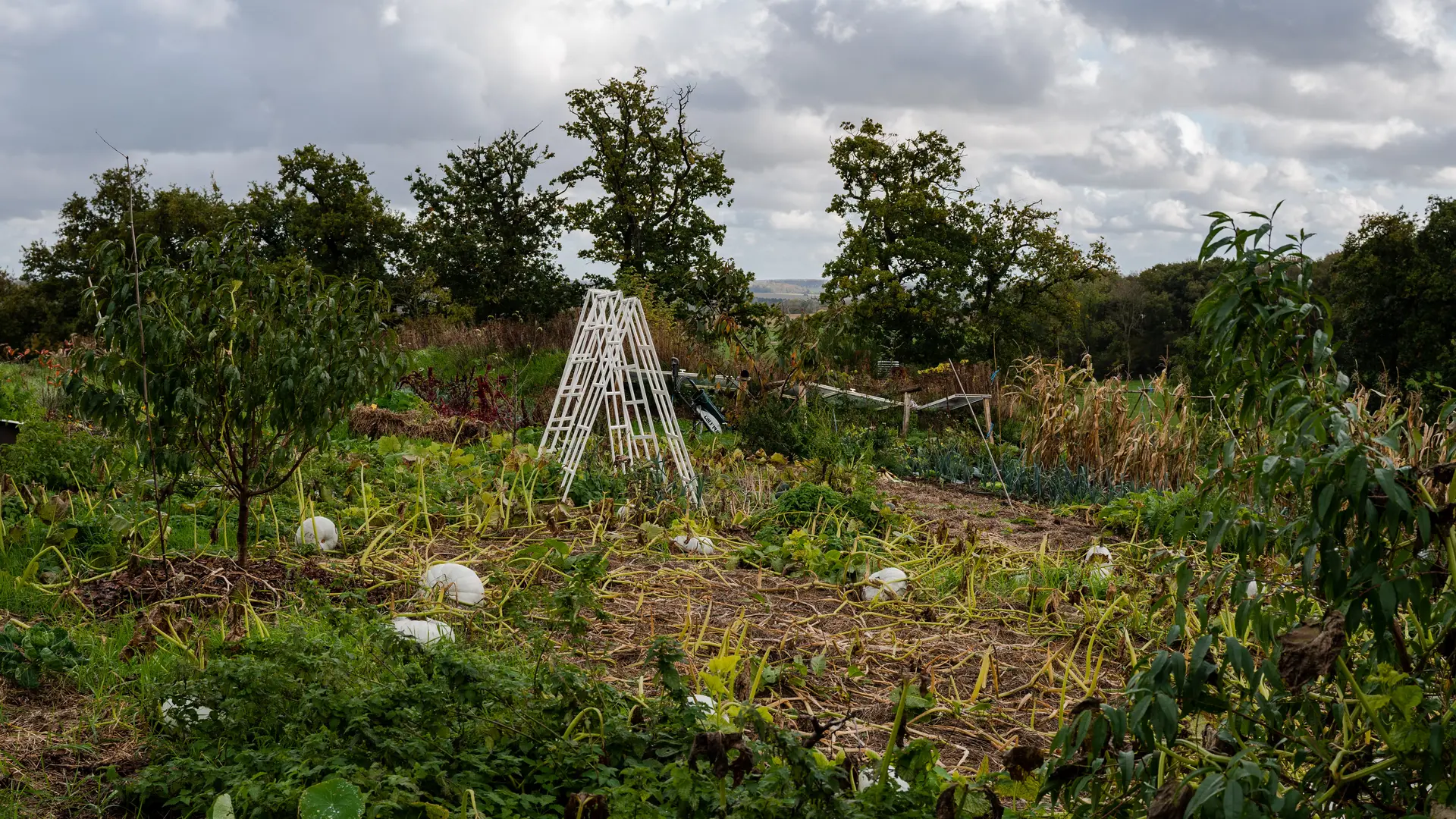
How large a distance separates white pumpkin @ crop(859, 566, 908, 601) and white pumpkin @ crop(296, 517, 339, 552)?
2.70m

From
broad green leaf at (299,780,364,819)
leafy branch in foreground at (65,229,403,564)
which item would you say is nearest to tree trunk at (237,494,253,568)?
leafy branch in foreground at (65,229,403,564)

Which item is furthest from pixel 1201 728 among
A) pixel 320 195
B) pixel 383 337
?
pixel 320 195

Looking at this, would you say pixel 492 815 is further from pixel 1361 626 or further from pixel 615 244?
pixel 615 244

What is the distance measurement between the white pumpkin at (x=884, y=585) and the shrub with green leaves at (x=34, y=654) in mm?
3251

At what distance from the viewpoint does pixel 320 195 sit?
26094mm

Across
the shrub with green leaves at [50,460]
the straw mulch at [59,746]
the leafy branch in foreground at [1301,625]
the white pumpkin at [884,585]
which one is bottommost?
the white pumpkin at [884,585]

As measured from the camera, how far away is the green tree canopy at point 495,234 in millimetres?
25406

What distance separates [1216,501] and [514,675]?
5.93 feet

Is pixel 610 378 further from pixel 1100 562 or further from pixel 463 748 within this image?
pixel 463 748

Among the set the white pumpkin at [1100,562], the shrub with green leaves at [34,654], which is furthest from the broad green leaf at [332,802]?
the white pumpkin at [1100,562]

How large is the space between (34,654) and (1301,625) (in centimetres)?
382

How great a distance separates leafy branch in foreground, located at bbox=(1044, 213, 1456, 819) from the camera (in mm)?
1682

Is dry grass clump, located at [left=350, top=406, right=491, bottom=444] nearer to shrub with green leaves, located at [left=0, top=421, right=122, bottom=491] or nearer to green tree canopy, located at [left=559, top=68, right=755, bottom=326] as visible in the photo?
shrub with green leaves, located at [left=0, top=421, right=122, bottom=491]

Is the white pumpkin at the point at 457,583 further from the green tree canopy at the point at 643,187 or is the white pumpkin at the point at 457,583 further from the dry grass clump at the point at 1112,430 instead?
the green tree canopy at the point at 643,187
